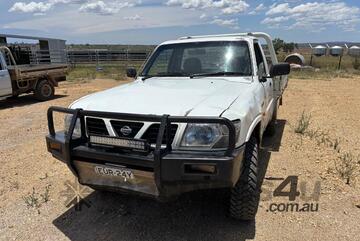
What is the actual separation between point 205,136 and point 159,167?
1.45 ft

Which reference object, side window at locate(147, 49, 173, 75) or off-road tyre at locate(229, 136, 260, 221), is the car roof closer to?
side window at locate(147, 49, 173, 75)

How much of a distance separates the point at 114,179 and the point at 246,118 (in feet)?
4.14

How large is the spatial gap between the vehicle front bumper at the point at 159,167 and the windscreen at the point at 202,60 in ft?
5.75

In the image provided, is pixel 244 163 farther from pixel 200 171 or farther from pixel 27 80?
pixel 27 80

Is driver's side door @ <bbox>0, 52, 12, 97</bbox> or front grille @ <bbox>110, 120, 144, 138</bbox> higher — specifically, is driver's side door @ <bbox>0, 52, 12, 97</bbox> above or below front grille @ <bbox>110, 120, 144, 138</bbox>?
below

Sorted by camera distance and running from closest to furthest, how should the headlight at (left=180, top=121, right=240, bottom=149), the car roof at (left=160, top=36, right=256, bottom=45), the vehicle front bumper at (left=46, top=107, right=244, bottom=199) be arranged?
the vehicle front bumper at (left=46, top=107, right=244, bottom=199) → the headlight at (left=180, top=121, right=240, bottom=149) → the car roof at (left=160, top=36, right=256, bottom=45)

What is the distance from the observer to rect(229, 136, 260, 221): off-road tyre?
10.7 feet

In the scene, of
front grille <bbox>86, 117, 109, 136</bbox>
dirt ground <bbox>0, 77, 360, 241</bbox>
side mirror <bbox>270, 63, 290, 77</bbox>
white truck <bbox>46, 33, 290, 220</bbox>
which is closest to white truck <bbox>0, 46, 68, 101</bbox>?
dirt ground <bbox>0, 77, 360, 241</bbox>

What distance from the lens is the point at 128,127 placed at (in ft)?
9.86

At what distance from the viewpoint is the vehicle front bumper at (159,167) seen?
2703 millimetres

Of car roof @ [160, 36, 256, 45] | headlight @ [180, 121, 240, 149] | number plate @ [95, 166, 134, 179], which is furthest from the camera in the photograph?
car roof @ [160, 36, 256, 45]

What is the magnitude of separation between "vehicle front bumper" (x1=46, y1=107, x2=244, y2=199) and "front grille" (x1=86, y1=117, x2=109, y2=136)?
0.13 meters

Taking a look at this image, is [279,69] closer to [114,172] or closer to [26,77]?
[114,172]

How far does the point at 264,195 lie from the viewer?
13.4 ft
